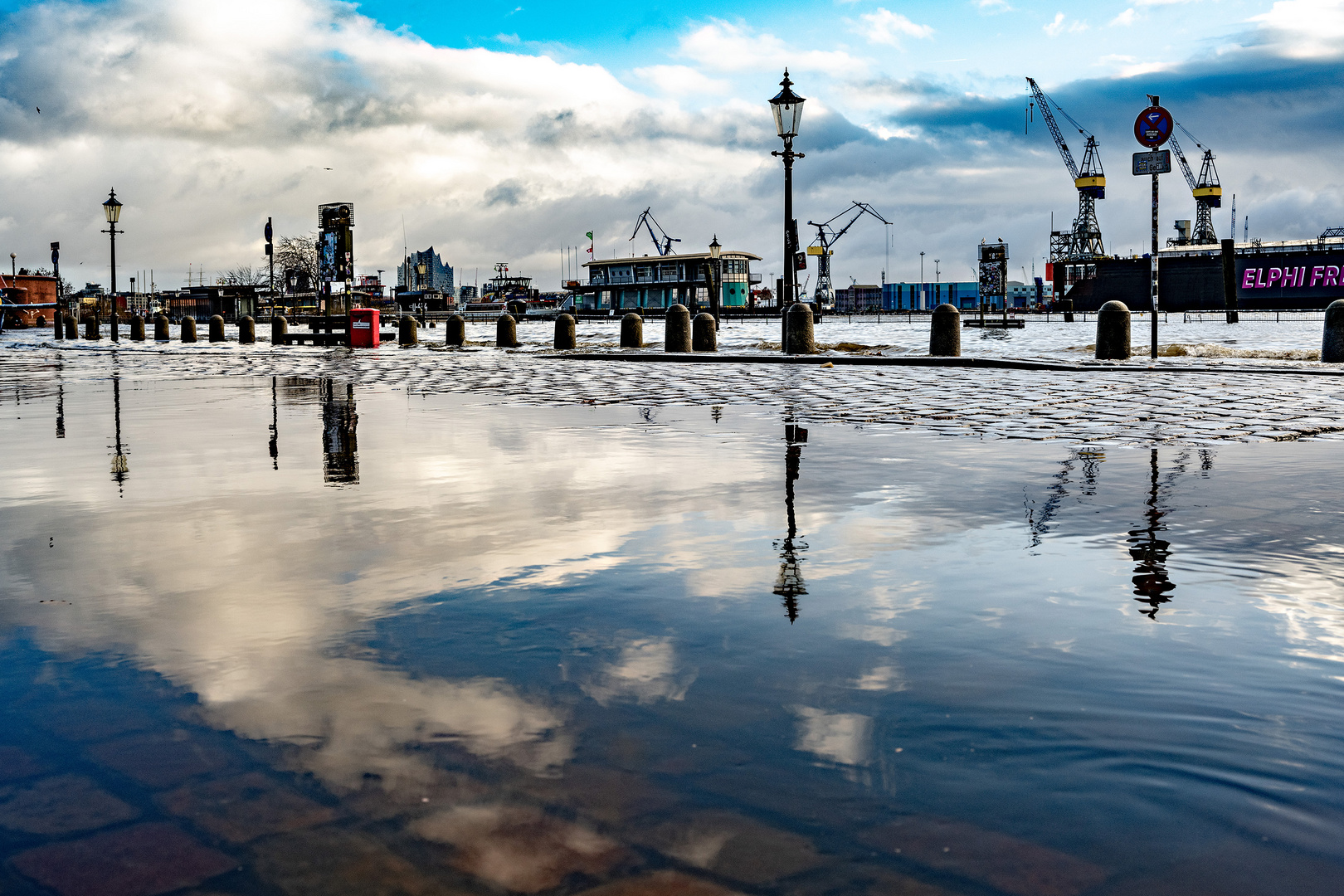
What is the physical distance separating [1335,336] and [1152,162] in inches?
175

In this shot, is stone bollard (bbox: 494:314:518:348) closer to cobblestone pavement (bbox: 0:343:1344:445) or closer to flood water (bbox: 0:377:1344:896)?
cobblestone pavement (bbox: 0:343:1344:445)

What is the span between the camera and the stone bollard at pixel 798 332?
1005 inches

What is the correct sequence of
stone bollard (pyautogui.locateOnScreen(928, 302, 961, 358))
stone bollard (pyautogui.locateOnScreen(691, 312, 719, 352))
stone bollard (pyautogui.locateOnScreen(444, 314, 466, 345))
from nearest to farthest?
stone bollard (pyautogui.locateOnScreen(928, 302, 961, 358)) → stone bollard (pyautogui.locateOnScreen(691, 312, 719, 352)) → stone bollard (pyautogui.locateOnScreen(444, 314, 466, 345))

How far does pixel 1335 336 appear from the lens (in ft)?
68.4

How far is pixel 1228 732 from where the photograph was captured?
2.93m

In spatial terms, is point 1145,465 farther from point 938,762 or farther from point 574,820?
point 574,820

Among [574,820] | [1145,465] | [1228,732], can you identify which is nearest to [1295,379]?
[1145,465]

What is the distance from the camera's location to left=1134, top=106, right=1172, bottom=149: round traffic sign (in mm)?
21141

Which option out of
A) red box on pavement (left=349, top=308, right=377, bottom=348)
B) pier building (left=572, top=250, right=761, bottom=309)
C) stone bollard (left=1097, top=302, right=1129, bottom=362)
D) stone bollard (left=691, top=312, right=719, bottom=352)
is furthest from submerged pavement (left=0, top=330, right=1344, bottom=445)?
pier building (left=572, top=250, right=761, bottom=309)

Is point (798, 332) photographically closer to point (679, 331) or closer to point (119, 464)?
point (679, 331)

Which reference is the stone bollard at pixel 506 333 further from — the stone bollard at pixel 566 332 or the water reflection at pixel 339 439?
the water reflection at pixel 339 439

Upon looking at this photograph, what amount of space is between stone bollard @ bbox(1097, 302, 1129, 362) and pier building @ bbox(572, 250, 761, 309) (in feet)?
274

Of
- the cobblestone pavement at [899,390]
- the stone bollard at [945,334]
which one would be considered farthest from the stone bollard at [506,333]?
the stone bollard at [945,334]

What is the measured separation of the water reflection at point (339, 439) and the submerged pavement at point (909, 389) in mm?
1732
